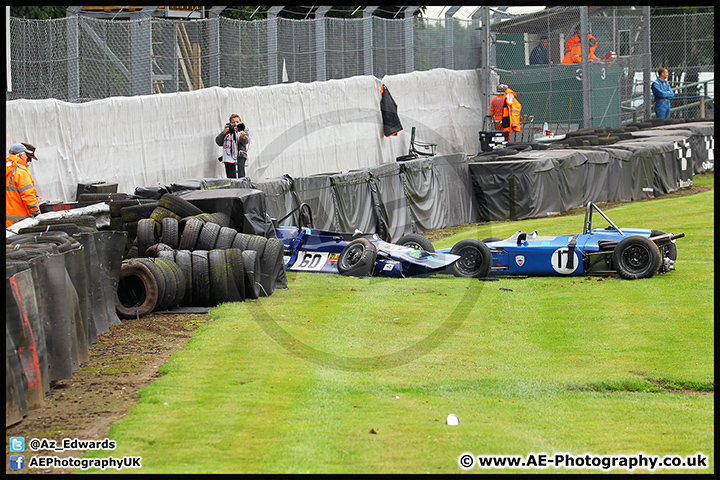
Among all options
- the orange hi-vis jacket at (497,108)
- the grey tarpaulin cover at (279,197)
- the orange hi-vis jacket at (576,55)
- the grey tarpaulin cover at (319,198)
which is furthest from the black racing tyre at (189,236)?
the orange hi-vis jacket at (576,55)

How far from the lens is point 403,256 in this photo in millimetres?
14312

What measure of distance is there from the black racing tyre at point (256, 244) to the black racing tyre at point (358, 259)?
221 centimetres

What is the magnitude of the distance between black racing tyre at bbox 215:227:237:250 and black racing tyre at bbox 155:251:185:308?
1090 millimetres

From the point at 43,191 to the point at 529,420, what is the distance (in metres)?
11.7

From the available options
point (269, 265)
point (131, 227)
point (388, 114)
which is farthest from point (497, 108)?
point (131, 227)

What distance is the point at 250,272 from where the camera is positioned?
1150cm

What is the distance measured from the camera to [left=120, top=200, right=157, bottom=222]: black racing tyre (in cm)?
1260

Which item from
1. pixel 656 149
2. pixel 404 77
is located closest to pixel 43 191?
pixel 404 77

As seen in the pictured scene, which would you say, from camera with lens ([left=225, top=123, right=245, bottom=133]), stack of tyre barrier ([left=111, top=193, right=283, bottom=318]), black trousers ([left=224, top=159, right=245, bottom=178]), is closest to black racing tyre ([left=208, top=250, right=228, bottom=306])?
stack of tyre barrier ([left=111, top=193, right=283, bottom=318])

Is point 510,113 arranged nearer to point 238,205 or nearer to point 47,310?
point 238,205

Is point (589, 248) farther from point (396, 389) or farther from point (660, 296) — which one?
point (396, 389)

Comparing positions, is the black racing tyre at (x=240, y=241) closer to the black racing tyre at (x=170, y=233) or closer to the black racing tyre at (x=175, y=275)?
the black racing tyre at (x=170, y=233)

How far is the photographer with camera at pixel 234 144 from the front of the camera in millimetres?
18797

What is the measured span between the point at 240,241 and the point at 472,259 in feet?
14.0
